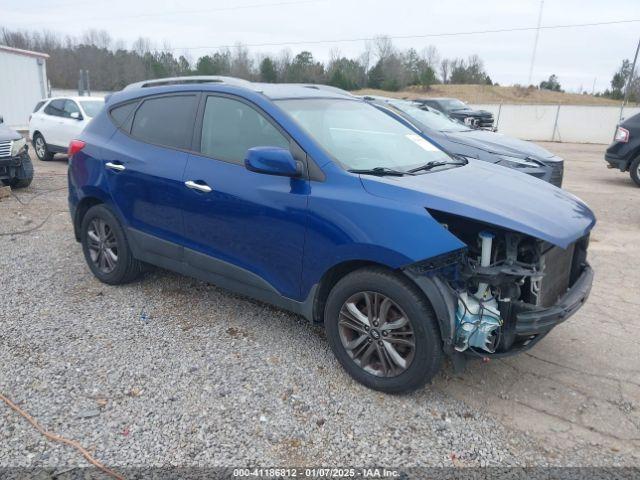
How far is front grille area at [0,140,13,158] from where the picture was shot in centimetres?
848

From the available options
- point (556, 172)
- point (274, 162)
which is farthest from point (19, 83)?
point (274, 162)

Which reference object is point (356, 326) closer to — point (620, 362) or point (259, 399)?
point (259, 399)

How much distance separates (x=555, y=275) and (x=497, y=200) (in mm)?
663

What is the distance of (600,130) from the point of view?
1101 inches

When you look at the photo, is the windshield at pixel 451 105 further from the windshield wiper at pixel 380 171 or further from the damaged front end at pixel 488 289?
the damaged front end at pixel 488 289

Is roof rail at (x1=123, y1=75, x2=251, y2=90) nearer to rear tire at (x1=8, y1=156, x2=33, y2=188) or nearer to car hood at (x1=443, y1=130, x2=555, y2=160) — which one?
car hood at (x1=443, y1=130, x2=555, y2=160)

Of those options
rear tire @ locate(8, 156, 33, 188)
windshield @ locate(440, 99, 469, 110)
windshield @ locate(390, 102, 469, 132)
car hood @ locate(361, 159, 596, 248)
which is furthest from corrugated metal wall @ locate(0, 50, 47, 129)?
car hood @ locate(361, 159, 596, 248)

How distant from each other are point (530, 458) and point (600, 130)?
98.3 feet

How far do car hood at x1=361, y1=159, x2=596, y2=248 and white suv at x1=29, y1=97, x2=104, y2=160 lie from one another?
11.0 metres

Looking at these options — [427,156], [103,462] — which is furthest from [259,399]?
[427,156]

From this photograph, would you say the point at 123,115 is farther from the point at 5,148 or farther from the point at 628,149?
the point at 628,149

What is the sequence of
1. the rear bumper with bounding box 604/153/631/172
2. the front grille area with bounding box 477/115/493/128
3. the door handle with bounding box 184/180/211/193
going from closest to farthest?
the door handle with bounding box 184/180/211/193
the rear bumper with bounding box 604/153/631/172
the front grille area with bounding box 477/115/493/128

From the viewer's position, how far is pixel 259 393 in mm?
3129

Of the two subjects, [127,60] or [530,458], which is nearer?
[530,458]
